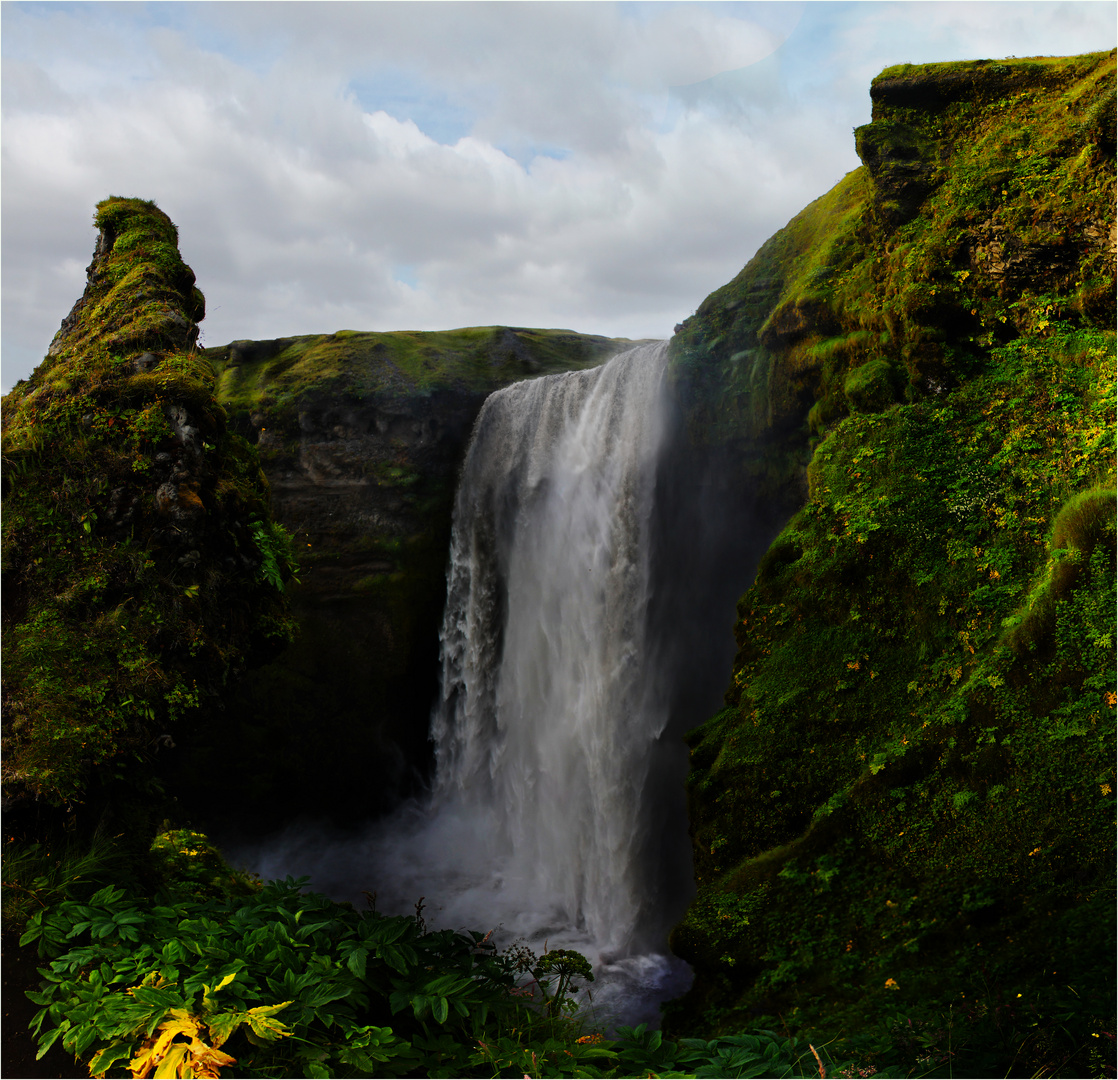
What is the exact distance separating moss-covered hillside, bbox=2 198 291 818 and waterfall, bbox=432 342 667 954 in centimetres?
502

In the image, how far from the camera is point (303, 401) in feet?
51.4

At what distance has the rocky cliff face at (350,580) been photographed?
14617 mm

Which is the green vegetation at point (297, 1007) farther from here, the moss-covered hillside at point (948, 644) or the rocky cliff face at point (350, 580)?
the rocky cliff face at point (350, 580)

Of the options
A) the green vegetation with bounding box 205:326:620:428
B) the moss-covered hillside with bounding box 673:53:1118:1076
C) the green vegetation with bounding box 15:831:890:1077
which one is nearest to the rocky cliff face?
the green vegetation with bounding box 205:326:620:428

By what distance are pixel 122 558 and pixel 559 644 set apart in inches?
282

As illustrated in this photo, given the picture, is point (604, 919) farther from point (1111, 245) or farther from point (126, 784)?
point (1111, 245)

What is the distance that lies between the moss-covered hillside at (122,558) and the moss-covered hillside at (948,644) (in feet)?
13.7

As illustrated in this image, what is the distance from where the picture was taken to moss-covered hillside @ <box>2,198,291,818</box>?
196 inches

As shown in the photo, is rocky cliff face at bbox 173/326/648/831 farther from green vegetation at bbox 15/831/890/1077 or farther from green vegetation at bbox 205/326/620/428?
green vegetation at bbox 15/831/890/1077

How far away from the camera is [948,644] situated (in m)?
5.51

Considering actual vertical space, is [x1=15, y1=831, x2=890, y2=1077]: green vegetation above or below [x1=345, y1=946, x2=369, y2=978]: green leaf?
below

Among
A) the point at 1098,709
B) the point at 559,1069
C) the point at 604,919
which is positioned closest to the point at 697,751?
the point at 1098,709

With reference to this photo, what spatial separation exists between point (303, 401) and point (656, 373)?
8.29 meters

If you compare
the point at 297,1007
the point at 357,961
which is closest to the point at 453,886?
the point at 357,961
